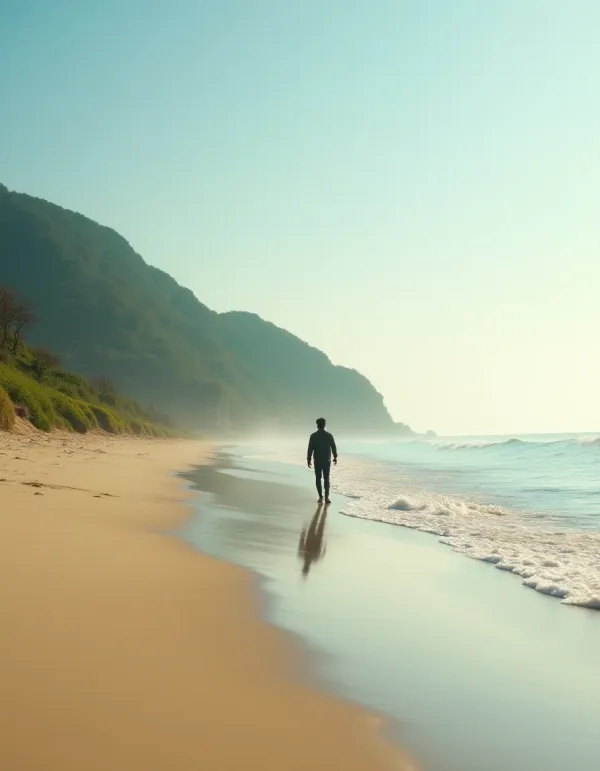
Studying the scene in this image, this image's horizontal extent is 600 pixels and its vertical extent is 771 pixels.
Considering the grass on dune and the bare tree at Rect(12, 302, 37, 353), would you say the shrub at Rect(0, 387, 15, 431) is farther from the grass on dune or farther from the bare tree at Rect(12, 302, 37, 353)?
the bare tree at Rect(12, 302, 37, 353)

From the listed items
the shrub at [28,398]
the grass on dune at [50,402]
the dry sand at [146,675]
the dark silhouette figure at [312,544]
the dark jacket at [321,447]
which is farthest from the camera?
the shrub at [28,398]

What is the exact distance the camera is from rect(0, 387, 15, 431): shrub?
21250mm

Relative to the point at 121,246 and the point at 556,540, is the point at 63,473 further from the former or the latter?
the point at 121,246

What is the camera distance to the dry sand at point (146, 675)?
8.48ft

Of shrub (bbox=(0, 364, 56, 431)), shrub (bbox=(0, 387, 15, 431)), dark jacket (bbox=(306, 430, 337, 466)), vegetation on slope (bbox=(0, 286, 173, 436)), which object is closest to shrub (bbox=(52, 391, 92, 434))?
vegetation on slope (bbox=(0, 286, 173, 436))

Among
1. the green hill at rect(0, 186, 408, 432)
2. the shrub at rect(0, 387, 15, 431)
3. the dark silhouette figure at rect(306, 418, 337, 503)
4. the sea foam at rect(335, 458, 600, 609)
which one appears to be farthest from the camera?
the green hill at rect(0, 186, 408, 432)

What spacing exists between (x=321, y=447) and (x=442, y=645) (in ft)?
38.2

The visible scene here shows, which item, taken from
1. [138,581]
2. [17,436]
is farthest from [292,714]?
[17,436]

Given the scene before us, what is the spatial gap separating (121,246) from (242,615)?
194 metres

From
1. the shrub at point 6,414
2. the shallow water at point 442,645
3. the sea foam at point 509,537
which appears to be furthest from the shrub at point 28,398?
the shallow water at point 442,645

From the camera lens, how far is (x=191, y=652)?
12.4 feet

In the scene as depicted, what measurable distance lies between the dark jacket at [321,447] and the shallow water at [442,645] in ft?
22.3

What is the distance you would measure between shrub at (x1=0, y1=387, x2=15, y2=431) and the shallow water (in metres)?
15.1

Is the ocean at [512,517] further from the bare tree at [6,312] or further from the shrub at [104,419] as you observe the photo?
the bare tree at [6,312]
